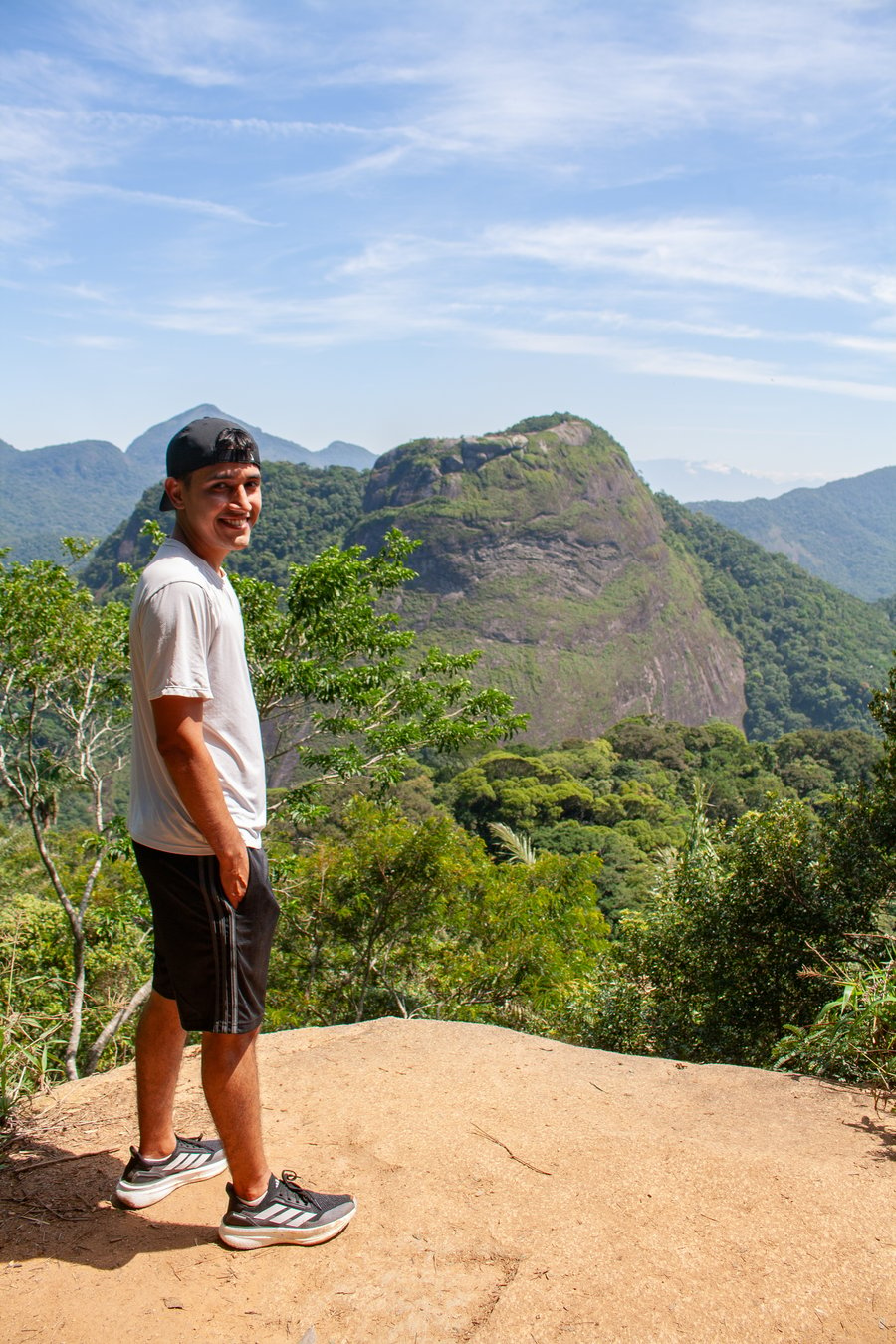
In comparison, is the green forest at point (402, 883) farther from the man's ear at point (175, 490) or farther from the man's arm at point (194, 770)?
the man's ear at point (175, 490)

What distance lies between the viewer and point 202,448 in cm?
242

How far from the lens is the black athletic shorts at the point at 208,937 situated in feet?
7.71

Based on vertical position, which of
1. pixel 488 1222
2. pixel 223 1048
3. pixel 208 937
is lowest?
pixel 488 1222

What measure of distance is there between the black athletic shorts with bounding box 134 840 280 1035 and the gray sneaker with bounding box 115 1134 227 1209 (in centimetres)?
57

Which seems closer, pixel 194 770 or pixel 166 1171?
pixel 194 770

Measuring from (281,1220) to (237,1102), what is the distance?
0.32 m

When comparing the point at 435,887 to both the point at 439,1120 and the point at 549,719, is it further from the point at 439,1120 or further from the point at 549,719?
the point at 549,719

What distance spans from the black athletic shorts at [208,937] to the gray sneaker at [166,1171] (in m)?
0.57

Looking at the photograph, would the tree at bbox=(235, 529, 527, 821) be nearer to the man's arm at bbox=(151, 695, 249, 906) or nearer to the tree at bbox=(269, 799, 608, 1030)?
the tree at bbox=(269, 799, 608, 1030)

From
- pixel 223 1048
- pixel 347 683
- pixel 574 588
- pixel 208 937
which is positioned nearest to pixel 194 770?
pixel 208 937

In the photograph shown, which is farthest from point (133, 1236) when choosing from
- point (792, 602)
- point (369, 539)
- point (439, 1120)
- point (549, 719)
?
point (792, 602)

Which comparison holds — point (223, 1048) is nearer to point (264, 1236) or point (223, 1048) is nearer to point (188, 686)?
point (264, 1236)

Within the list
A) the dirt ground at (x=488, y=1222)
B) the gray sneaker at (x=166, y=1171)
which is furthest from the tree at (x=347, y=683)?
the gray sneaker at (x=166, y=1171)

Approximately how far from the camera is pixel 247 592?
7578 millimetres
